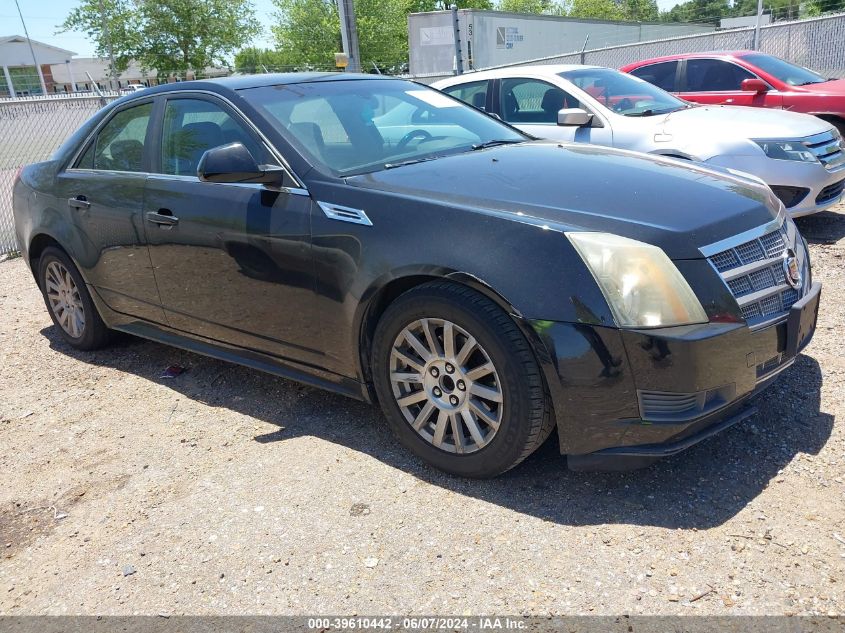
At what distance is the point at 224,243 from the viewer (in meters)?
3.88

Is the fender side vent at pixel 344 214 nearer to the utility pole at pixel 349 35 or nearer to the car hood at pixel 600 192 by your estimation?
the car hood at pixel 600 192

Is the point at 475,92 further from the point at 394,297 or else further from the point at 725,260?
the point at 725,260

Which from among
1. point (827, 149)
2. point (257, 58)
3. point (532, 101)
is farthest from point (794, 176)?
point (257, 58)

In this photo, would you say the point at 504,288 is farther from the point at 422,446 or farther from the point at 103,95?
the point at 103,95

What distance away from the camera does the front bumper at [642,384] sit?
2.72 metres

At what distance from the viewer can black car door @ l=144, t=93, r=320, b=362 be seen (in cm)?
363

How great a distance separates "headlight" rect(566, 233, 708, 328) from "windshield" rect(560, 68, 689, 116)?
4.81 meters

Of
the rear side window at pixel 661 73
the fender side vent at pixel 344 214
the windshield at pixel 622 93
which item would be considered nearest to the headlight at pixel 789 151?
the windshield at pixel 622 93

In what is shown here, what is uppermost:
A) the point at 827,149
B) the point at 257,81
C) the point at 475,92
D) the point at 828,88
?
the point at 257,81

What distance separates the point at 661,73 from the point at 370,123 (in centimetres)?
693

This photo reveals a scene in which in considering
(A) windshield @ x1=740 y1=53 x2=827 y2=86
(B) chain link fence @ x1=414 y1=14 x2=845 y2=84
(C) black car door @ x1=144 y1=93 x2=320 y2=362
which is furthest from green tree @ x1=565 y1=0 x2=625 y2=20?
(C) black car door @ x1=144 y1=93 x2=320 y2=362

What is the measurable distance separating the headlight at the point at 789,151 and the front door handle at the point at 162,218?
4997 millimetres

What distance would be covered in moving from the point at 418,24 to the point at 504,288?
64.7 feet

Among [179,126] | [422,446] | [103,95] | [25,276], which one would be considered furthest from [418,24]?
[422,446]
